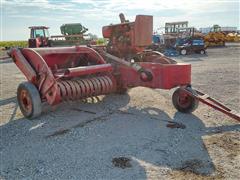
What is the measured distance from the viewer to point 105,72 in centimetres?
677

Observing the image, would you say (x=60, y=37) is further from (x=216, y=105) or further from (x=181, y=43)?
(x=216, y=105)

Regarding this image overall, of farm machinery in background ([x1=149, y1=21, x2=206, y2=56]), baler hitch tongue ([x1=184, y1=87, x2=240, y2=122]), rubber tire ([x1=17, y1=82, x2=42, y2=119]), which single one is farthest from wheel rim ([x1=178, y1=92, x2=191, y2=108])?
farm machinery in background ([x1=149, y1=21, x2=206, y2=56])

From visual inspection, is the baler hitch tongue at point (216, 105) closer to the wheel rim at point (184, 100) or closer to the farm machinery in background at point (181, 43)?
the wheel rim at point (184, 100)

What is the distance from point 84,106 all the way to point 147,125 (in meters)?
1.76

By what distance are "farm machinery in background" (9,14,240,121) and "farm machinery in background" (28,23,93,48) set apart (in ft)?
35.2

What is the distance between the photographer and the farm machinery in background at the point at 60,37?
763 inches

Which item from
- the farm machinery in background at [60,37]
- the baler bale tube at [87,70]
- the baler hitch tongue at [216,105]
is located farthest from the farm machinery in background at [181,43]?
the baler hitch tongue at [216,105]

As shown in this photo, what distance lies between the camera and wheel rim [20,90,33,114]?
19.5ft

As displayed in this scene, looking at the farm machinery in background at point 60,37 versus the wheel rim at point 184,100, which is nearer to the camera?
the wheel rim at point 184,100

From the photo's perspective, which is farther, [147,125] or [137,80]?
[137,80]

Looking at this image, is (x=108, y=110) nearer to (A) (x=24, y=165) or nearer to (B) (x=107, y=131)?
(B) (x=107, y=131)

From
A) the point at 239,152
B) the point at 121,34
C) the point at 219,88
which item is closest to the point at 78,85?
the point at 121,34

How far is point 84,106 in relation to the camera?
679 centimetres

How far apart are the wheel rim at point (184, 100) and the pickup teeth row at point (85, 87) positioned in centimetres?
134
